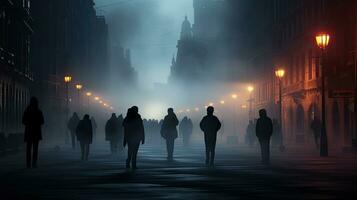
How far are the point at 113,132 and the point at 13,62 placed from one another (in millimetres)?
18906

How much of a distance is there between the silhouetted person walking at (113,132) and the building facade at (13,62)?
1198 centimetres

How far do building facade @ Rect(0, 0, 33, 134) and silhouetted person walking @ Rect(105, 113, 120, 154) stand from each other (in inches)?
472

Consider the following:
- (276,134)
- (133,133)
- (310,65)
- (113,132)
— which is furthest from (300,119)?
(133,133)

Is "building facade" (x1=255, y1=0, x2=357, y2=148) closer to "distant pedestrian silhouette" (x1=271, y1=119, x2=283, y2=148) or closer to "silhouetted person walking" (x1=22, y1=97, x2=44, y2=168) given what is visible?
"distant pedestrian silhouette" (x1=271, y1=119, x2=283, y2=148)

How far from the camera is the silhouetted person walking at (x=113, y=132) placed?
1394 inches

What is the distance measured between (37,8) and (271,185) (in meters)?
65.3

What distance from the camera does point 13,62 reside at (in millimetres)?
52656

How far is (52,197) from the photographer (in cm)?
1367

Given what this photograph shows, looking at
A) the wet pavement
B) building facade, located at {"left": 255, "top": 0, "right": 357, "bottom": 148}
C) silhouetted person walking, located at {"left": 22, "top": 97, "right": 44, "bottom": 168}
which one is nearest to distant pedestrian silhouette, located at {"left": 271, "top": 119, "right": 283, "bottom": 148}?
building facade, located at {"left": 255, "top": 0, "right": 357, "bottom": 148}

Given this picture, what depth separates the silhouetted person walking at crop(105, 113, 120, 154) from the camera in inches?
1394

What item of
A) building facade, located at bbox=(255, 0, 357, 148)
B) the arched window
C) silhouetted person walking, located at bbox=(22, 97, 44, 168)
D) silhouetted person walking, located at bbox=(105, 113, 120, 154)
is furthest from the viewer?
the arched window

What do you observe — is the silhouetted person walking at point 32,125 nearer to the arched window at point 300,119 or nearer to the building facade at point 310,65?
the building facade at point 310,65

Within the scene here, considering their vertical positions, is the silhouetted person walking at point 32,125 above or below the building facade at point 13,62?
below

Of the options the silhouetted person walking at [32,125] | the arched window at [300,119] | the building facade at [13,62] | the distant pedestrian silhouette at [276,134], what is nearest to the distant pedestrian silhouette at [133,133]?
the silhouetted person walking at [32,125]
